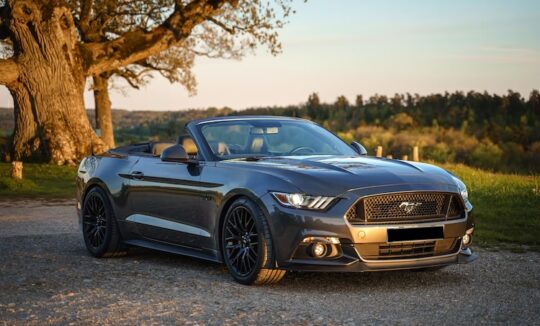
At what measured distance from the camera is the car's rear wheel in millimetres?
8000

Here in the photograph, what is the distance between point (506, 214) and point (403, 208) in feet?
29.7

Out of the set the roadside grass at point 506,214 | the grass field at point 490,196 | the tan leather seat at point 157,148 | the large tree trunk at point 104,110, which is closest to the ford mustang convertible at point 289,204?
the tan leather seat at point 157,148

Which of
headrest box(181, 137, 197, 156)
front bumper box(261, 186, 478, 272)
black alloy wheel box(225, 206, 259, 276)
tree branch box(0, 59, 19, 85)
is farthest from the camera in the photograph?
tree branch box(0, 59, 19, 85)

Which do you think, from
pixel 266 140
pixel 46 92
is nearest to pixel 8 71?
pixel 46 92

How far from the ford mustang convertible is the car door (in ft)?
0.03

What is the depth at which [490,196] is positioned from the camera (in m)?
20.0

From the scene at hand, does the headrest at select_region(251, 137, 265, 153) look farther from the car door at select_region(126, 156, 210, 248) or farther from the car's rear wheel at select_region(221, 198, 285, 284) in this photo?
the car's rear wheel at select_region(221, 198, 285, 284)

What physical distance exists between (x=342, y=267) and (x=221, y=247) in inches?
52.5

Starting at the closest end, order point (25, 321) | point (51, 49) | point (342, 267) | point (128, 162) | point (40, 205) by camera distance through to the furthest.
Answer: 1. point (25, 321)
2. point (342, 267)
3. point (128, 162)
4. point (40, 205)
5. point (51, 49)

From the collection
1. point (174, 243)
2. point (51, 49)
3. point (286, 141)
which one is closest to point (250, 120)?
point (286, 141)

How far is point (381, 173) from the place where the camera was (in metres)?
8.16

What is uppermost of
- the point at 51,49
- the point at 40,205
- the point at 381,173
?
the point at 51,49

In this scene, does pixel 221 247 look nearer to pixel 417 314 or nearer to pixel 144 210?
pixel 144 210

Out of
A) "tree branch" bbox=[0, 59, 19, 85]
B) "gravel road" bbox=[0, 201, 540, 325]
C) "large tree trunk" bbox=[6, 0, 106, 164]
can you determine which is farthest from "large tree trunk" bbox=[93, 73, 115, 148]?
"gravel road" bbox=[0, 201, 540, 325]
